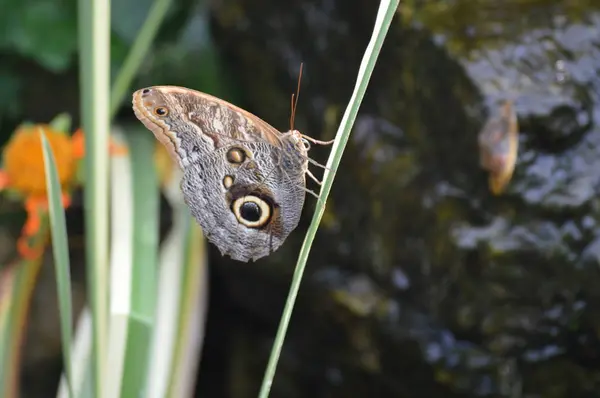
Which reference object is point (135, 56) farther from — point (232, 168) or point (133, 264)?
point (232, 168)

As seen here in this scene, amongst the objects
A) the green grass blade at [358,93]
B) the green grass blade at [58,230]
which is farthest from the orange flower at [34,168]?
the green grass blade at [358,93]

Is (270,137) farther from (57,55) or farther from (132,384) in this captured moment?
(57,55)

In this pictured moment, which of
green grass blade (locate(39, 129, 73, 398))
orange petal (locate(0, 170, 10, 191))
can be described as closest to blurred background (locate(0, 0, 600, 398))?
orange petal (locate(0, 170, 10, 191))

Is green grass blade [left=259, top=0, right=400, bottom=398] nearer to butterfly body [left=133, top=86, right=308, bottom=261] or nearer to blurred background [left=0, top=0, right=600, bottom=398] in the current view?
butterfly body [left=133, top=86, right=308, bottom=261]

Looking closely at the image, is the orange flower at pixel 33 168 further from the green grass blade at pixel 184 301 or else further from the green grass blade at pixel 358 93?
the green grass blade at pixel 358 93

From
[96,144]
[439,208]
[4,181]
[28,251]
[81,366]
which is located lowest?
[81,366]

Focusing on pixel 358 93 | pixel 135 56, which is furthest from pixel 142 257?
pixel 358 93

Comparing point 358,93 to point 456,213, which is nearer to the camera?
point 358,93

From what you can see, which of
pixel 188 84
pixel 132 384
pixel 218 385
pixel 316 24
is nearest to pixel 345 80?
pixel 316 24
